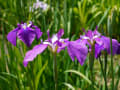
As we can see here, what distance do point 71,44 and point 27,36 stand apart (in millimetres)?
249

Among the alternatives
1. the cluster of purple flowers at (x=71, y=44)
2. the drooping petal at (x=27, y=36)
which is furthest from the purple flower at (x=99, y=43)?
the drooping petal at (x=27, y=36)

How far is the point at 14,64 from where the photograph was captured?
136cm

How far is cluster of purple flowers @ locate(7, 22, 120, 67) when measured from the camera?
73cm

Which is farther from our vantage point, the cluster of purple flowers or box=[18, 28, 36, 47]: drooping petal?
box=[18, 28, 36, 47]: drooping petal

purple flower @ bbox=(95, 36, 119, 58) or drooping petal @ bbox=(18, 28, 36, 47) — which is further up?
drooping petal @ bbox=(18, 28, 36, 47)

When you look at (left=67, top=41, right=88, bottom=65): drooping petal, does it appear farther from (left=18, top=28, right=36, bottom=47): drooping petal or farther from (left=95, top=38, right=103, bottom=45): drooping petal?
(left=18, top=28, right=36, bottom=47): drooping petal

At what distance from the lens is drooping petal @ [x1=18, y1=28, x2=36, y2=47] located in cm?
92

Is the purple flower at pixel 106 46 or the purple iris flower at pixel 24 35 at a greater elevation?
the purple iris flower at pixel 24 35

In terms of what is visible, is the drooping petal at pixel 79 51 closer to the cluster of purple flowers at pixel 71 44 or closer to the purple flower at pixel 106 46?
the cluster of purple flowers at pixel 71 44

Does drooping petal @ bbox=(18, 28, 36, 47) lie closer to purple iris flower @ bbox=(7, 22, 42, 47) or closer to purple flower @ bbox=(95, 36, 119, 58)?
purple iris flower @ bbox=(7, 22, 42, 47)

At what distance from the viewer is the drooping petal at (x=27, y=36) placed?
0.92m

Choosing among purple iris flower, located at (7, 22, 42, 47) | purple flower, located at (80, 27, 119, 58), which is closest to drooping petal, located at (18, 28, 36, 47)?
purple iris flower, located at (7, 22, 42, 47)

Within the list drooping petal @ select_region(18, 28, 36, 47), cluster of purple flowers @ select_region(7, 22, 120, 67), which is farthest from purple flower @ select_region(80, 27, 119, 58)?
drooping petal @ select_region(18, 28, 36, 47)

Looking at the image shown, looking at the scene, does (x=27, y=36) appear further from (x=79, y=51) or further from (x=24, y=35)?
(x=79, y=51)
